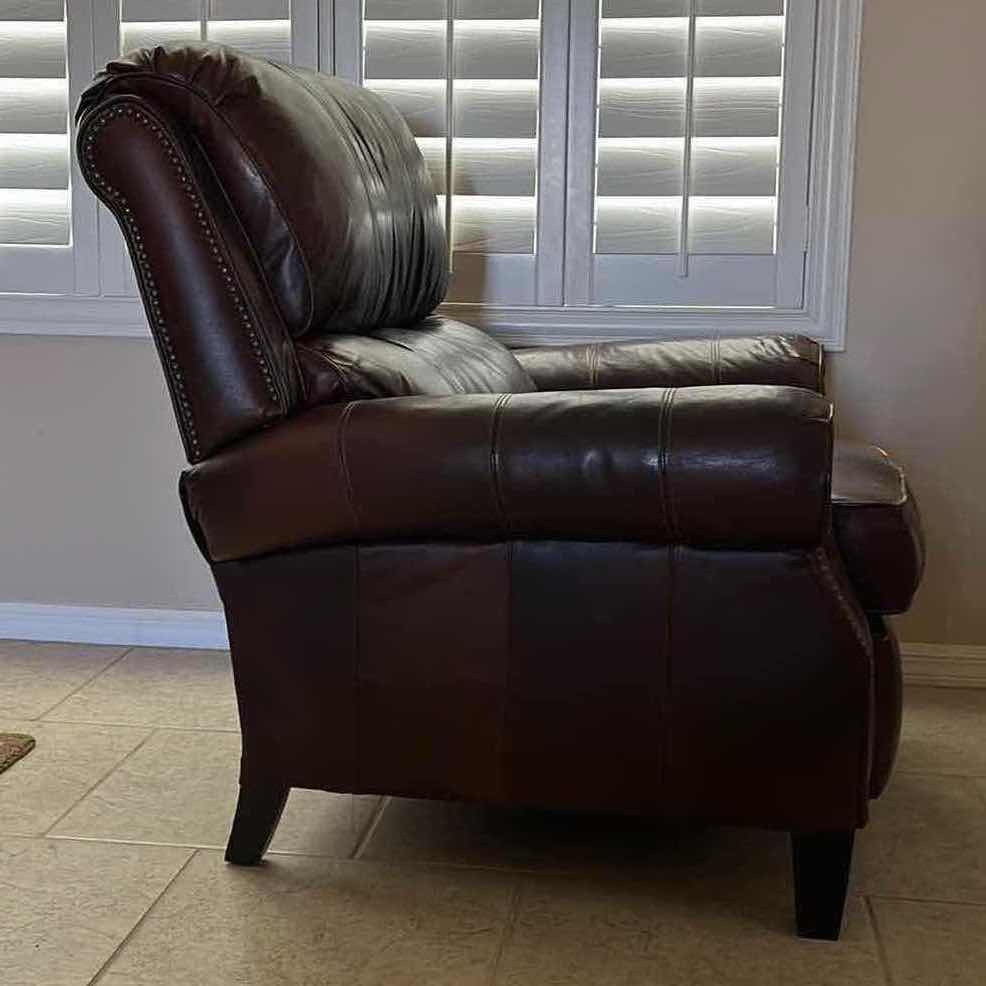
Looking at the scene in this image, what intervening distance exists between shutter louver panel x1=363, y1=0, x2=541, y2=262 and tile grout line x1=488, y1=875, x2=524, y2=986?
1385mm

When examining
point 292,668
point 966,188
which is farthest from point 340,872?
point 966,188

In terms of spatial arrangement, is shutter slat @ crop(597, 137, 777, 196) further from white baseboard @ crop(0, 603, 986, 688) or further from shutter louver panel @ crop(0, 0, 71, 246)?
white baseboard @ crop(0, 603, 986, 688)

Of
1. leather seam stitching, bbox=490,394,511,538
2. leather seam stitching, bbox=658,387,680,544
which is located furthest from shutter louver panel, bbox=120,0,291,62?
leather seam stitching, bbox=658,387,680,544

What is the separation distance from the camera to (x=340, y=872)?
1.90m

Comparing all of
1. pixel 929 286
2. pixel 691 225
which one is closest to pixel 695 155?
pixel 691 225

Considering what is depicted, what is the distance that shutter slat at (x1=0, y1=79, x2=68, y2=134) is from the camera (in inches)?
113

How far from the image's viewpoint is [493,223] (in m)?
2.82

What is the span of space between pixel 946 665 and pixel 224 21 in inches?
75.2

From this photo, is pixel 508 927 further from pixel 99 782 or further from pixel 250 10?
pixel 250 10

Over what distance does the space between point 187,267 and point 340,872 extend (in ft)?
2.67

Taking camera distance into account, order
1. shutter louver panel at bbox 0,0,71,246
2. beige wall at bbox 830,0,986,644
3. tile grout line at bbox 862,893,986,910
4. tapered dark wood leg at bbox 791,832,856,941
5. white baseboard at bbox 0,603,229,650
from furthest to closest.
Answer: white baseboard at bbox 0,603,229,650
shutter louver panel at bbox 0,0,71,246
beige wall at bbox 830,0,986,644
tile grout line at bbox 862,893,986,910
tapered dark wood leg at bbox 791,832,856,941

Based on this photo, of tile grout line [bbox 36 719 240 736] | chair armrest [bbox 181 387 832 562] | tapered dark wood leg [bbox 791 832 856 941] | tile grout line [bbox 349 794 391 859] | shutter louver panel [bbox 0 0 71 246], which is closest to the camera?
chair armrest [bbox 181 387 832 562]

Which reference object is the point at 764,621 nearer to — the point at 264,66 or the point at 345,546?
the point at 345,546

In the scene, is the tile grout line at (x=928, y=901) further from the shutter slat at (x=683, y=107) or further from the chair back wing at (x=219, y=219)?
the shutter slat at (x=683, y=107)
